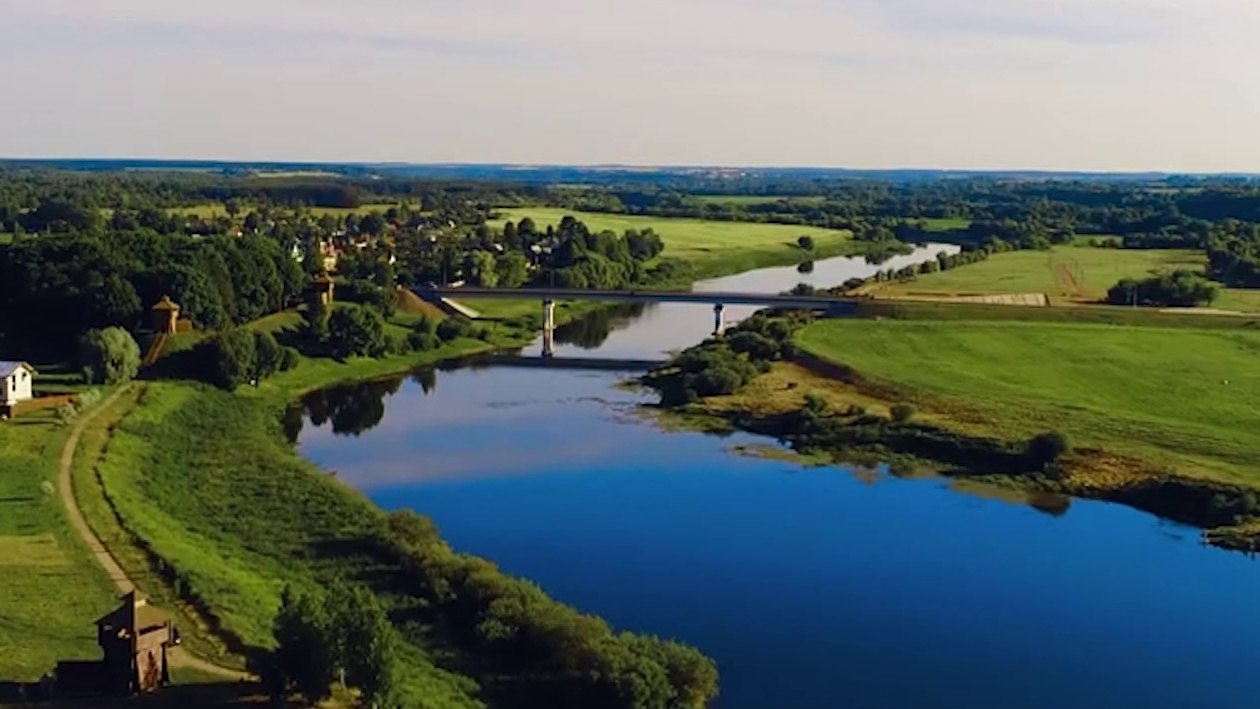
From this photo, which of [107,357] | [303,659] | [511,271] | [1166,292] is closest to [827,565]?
[303,659]

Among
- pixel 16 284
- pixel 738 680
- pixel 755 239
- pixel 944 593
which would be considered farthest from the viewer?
pixel 755 239

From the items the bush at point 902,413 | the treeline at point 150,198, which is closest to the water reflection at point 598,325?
the bush at point 902,413

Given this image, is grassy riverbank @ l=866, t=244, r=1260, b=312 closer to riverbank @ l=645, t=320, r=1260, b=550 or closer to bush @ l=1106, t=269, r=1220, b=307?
bush @ l=1106, t=269, r=1220, b=307

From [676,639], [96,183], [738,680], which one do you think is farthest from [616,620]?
[96,183]

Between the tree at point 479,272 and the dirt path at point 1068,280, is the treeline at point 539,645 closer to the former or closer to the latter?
the tree at point 479,272

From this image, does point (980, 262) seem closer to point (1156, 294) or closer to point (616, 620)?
point (1156, 294)

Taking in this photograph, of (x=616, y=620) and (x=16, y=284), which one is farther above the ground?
(x=16, y=284)
